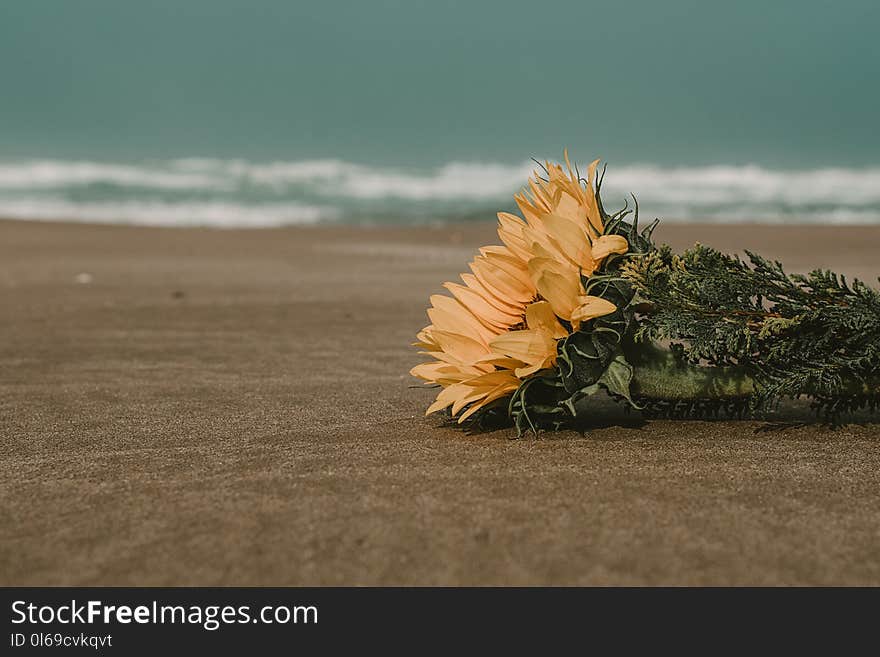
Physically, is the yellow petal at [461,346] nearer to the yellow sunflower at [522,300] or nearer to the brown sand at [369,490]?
the yellow sunflower at [522,300]

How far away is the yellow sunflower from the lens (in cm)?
157

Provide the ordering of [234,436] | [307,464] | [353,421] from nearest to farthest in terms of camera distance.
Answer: [307,464]
[234,436]
[353,421]

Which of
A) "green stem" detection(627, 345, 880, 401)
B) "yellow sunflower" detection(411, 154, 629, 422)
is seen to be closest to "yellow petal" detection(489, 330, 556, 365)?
"yellow sunflower" detection(411, 154, 629, 422)

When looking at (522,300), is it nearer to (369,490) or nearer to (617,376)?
(617,376)

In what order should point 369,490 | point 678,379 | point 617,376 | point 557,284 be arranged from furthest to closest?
point 678,379 → point 617,376 → point 557,284 → point 369,490

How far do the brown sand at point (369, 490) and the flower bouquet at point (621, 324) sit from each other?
0.11 meters

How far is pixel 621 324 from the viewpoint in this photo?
5.45 ft

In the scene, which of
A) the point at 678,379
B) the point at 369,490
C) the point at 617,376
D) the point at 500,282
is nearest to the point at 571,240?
the point at 500,282

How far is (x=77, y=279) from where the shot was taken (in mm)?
7215

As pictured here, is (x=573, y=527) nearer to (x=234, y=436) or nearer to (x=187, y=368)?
(x=234, y=436)

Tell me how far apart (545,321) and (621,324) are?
6.6 inches
